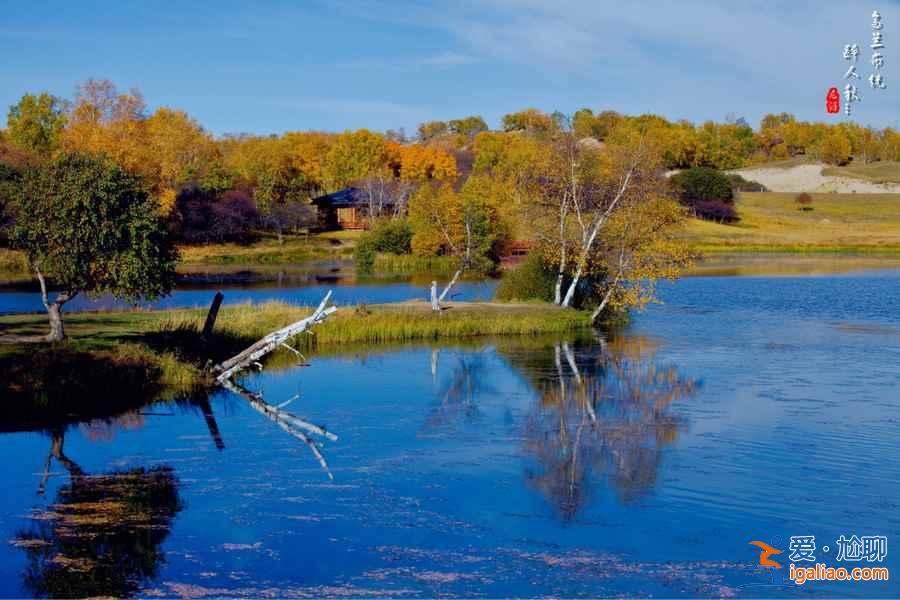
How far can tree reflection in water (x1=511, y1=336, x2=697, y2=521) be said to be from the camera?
68.4ft

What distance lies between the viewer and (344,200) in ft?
370

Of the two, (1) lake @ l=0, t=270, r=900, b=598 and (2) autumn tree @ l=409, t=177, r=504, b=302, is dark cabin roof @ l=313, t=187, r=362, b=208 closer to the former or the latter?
(2) autumn tree @ l=409, t=177, r=504, b=302

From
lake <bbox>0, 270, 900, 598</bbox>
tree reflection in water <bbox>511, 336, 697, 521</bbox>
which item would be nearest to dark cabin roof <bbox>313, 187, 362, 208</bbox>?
tree reflection in water <bbox>511, 336, 697, 521</bbox>

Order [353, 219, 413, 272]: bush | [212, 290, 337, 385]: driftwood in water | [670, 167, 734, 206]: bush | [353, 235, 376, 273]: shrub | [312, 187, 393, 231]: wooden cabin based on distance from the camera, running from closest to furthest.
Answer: [212, 290, 337, 385]: driftwood in water
[353, 235, 376, 273]: shrub
[353, 219, 413, 272]: bush
[312, 187, 393, 231]: wooden cabin
[670, 167, 734, 206]: bush

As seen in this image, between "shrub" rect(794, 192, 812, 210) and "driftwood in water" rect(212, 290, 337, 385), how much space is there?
373 feet

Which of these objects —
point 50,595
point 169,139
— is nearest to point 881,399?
point 50,595

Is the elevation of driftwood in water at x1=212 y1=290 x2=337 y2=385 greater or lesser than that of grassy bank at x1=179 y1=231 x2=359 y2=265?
lesser

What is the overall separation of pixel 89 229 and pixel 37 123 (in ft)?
303

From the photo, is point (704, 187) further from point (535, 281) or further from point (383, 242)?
point (535, 281)

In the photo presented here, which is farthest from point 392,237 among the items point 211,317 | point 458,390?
point 458,390

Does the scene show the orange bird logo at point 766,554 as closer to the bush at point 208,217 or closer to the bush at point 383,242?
the bush at point 383,242

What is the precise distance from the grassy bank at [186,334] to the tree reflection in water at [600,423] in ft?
15.5

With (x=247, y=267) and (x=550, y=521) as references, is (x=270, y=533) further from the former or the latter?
(x=247, y=267)

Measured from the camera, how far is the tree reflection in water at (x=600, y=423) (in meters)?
20.9
